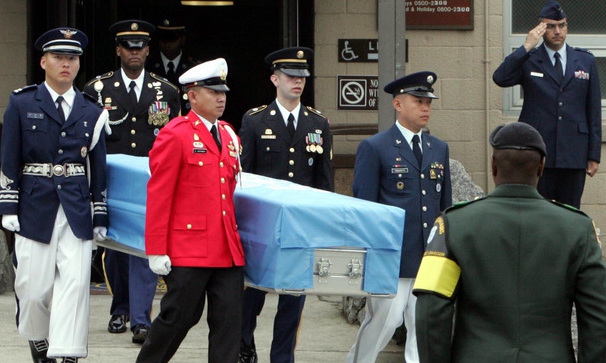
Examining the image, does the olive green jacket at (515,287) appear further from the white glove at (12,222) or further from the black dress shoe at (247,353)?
the black dress shoe at (247,353)

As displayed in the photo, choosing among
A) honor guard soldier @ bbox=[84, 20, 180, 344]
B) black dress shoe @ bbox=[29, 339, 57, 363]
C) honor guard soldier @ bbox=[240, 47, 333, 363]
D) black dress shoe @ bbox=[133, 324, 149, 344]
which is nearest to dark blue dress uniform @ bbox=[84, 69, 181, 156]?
honor guard soldier @ bbox=[84, 20, 180, 344]

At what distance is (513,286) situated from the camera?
4.15 meters

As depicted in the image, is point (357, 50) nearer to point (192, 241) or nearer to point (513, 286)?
point (192, 241)

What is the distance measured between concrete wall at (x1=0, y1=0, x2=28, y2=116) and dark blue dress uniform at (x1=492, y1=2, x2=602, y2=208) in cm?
442

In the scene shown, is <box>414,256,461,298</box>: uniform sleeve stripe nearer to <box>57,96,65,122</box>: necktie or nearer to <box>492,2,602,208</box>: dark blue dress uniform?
<box>57,96,65,122</box>: necktie

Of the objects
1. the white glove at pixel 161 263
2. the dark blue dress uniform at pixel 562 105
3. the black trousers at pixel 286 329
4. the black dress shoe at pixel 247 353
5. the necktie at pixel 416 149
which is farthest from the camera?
Answer: the dark blue dress uniform at pixel 562 105

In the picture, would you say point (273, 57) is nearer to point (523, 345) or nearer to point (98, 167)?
point (98, 167)

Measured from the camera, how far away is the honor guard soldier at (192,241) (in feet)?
20.9

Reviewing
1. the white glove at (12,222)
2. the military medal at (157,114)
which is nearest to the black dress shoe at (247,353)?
the white glove at (12,222)

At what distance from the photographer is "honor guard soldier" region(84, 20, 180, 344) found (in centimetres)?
889

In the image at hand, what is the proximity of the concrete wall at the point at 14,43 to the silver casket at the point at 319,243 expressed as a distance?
5189mm

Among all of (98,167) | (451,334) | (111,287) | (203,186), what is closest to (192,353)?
(111,287)

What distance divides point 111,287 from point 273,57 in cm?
204

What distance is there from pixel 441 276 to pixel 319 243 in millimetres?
2086
